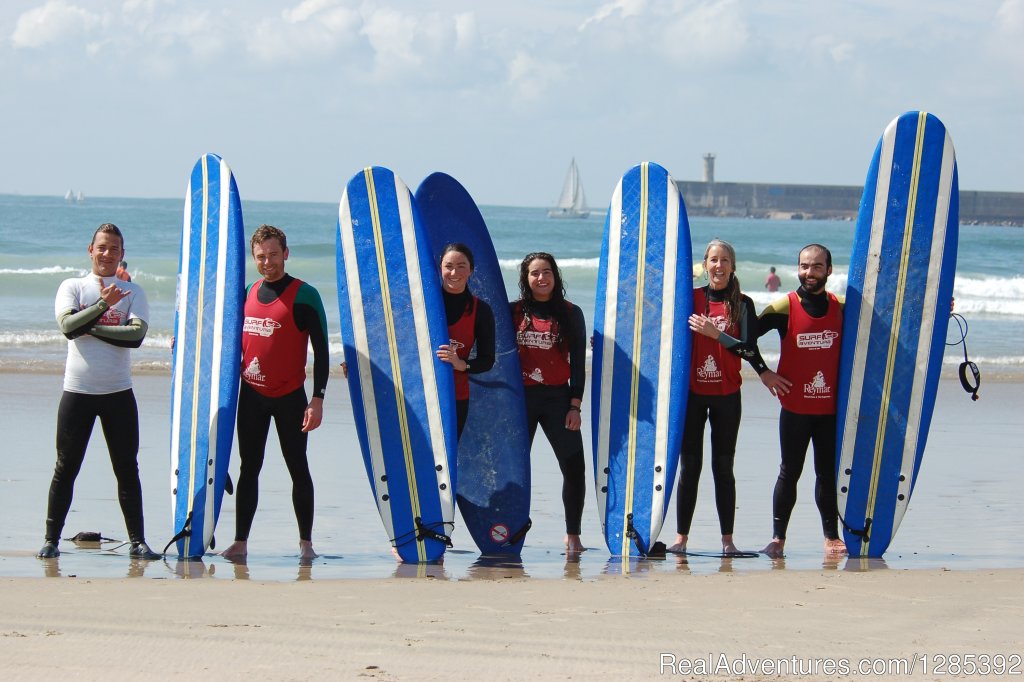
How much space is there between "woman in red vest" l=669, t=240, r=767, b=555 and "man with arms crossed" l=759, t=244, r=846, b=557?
0.45 ft

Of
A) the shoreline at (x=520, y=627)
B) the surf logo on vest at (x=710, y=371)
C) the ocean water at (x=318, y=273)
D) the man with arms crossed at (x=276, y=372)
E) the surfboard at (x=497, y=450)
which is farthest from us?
the ocean water at (x=318, y=273)

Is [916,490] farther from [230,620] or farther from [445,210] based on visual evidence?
[230,620]

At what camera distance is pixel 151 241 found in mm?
33625

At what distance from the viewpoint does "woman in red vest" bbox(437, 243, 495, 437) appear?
4707 millimetres

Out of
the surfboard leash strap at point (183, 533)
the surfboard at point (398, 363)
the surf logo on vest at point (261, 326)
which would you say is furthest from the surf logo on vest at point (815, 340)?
the surfboard leash strap at point (183, 533)

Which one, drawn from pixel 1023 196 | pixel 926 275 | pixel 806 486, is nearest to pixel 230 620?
pixel 926 275

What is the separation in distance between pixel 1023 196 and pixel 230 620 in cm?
7608

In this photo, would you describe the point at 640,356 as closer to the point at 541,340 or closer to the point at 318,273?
the point at 541,340

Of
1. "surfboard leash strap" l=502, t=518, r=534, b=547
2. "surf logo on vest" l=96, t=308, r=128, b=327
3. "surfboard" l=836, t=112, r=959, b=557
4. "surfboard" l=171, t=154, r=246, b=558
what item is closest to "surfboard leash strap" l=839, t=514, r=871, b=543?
"surfboard" l=836, t=112, r=959, b=557

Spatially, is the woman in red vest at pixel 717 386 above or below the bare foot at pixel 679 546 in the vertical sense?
above

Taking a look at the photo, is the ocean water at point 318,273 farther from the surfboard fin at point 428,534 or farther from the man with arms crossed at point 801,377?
the man with arms crossed at point 801,377

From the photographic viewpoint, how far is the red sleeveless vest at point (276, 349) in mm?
4559

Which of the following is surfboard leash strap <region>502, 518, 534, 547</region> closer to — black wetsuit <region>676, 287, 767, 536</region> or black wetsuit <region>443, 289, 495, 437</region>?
black wetsuit <region>443, 289, 495, 437</region>

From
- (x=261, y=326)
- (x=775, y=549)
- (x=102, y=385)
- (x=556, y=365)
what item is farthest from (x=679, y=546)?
(x=102, y=385)
